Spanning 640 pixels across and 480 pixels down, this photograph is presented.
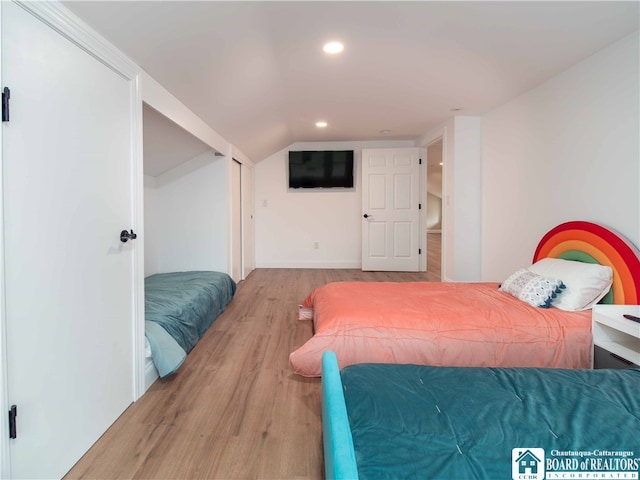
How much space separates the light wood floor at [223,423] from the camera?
4.05ft

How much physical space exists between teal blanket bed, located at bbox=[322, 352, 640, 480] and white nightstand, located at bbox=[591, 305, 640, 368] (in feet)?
1.29

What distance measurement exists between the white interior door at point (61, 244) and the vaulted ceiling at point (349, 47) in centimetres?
35

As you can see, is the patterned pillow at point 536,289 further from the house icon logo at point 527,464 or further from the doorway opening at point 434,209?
the doorway opening at point 434,209

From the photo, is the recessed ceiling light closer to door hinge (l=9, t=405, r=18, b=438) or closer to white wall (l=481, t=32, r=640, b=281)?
white wall (l=481, t=32, r=640, b=281)

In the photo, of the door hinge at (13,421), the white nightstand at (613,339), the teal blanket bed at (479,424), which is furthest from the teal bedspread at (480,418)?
the door hinge at (13,421)

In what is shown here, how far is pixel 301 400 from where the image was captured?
5.54 feet

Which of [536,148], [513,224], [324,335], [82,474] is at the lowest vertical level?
[82,474]

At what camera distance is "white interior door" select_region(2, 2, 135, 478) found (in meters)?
1.03

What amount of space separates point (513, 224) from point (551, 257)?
0.77 meters

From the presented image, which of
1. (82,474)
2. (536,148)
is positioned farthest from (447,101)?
(82,474)

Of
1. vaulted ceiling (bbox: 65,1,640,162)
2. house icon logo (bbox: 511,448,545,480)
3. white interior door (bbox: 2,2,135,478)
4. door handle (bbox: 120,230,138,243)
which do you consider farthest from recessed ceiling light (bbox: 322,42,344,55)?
house icon logo (bbox: 511,448,545,480)

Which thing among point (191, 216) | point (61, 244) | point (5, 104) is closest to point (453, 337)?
point (61, 244)

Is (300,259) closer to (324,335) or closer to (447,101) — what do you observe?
(447,101)

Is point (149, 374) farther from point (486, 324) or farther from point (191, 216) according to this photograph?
point (191, 216)
